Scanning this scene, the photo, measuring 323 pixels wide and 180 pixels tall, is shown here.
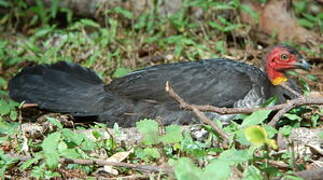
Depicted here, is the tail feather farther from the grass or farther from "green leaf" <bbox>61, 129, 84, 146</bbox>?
"green leaf" <bbox>61, 129, 84, 146</bbox>

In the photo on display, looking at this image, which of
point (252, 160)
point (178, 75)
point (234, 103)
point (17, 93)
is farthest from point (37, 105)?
point (252, 160)

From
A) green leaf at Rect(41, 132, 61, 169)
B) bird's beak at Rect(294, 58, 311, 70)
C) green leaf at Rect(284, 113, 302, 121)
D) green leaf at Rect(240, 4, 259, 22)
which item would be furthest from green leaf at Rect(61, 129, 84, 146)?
green leaf at Rect(240, 4, 259, 22)

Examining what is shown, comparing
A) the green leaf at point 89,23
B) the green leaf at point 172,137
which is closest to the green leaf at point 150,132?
the green leaf at point 172,137

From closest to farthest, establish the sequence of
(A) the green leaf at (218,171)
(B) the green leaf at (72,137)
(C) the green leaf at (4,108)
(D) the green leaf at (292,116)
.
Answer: (A) the green leaf at (218,171) → (B) the green leaf at (72,137) → (D) the green leaf at (292,116) → (C) the green leaf at (4,108)

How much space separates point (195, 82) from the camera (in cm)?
561

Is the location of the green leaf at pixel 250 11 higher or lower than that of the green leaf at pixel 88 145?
higher

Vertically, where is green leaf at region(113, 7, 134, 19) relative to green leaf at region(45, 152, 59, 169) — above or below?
above

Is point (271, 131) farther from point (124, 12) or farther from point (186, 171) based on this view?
point (124, 12)

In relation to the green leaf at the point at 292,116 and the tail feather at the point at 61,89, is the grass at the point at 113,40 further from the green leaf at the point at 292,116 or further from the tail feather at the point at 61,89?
the tail feather at the point at 61,89

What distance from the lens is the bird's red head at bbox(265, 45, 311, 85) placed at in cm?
590

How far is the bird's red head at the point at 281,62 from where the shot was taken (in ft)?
19.4

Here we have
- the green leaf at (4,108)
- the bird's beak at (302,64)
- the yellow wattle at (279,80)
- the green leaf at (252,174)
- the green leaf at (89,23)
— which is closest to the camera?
the green leaf at (252,174)

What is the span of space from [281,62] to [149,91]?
1.21 metres

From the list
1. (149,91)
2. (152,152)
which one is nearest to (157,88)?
(149,91)
